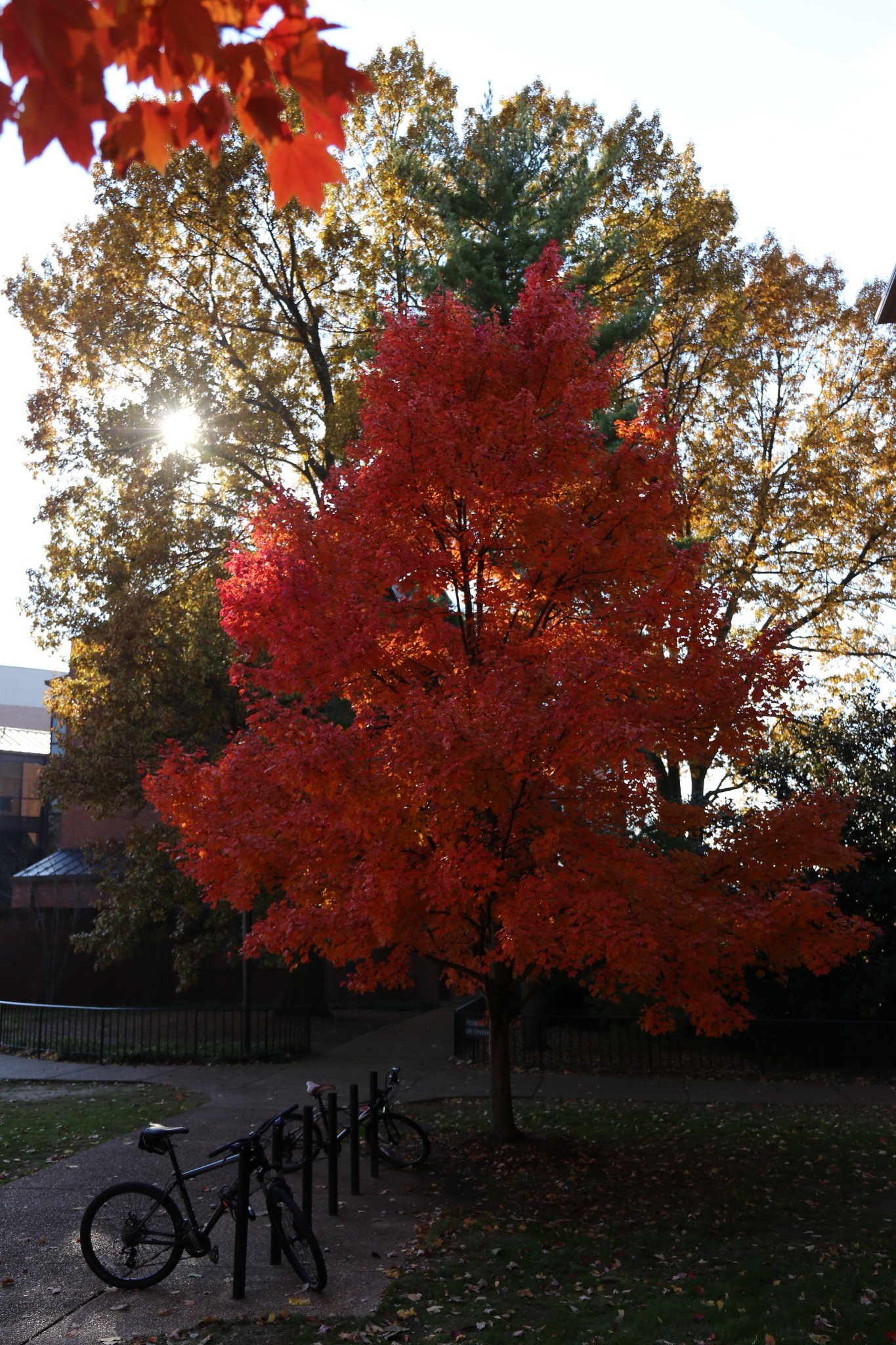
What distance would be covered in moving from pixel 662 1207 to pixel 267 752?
5.35 meters

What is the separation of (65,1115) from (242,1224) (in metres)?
7.70

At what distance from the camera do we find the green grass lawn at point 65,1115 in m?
11.3

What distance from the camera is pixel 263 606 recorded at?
1007 centimetres

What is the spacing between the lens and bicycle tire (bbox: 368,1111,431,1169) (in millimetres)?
10609

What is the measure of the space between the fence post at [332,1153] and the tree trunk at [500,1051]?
115 inches

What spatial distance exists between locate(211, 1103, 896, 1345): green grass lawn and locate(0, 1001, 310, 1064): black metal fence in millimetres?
6846

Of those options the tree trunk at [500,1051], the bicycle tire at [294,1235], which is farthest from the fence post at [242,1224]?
the tree trunk at [500,1051]

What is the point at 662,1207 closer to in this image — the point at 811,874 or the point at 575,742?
the point at 575,742

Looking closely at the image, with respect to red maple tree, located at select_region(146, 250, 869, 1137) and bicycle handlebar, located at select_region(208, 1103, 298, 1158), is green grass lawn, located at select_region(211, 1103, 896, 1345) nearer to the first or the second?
bicycle handlebar, located at select_region(208, 1103, 298, 1158)

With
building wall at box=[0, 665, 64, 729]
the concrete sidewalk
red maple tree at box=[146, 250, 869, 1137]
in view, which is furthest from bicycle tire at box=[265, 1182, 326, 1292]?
building wall at box=[0, 665, 64, 729]

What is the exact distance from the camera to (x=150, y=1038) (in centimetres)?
1978

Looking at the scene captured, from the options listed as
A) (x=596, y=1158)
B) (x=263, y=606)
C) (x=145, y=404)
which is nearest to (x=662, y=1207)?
(x=596, y=1158)

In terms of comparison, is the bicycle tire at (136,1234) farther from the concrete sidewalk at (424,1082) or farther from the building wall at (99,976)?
the building wall at (99,976)

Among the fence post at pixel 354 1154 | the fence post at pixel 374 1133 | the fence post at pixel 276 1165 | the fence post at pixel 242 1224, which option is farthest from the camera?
the fence post at pixel 374 1133
